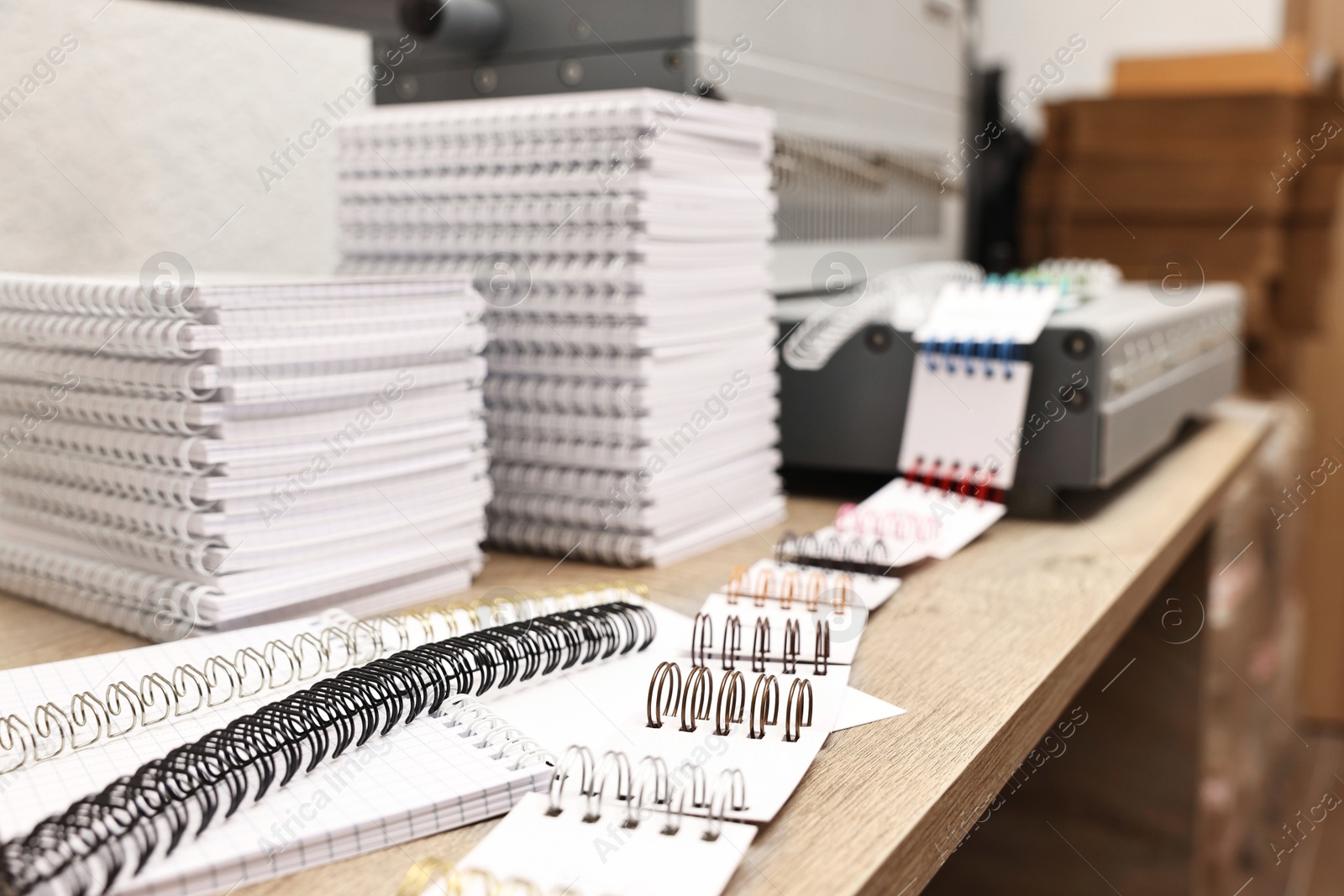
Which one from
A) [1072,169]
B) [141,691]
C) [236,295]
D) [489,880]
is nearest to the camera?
[489,880]

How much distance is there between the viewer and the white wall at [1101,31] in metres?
2.22

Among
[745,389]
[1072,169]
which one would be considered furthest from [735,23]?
[1072,169]

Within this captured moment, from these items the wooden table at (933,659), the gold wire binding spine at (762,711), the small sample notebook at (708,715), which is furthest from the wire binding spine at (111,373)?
the gold wire binding spine at (762,711)

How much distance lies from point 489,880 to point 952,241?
1.50m

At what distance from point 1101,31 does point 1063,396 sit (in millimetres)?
1666

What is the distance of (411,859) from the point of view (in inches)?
18.7

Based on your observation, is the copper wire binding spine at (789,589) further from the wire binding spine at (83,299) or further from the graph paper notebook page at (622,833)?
the wire binding spine at (83,299)

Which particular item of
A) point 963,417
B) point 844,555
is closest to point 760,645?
point 844,555

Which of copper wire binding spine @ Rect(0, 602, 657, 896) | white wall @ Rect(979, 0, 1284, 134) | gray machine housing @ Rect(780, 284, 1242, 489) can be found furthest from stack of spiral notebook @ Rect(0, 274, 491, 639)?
white wall @ Rect(979, 0, 1284, 134)

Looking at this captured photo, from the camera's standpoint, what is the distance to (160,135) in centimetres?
114

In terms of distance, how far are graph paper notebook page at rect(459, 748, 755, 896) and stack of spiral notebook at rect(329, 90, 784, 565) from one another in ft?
1.36

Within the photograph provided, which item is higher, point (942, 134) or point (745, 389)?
point (942, 134)

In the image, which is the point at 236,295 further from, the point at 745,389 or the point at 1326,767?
the point at 1326,767

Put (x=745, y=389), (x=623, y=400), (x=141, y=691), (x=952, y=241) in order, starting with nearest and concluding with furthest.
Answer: (x=141, y=691) → (x=623, y=400) → (x=745, y=389) → (x=952, y=241)
